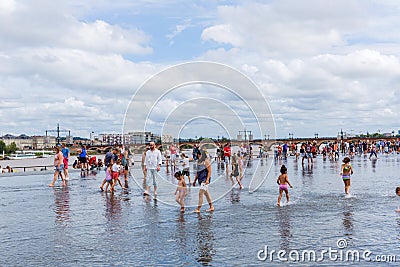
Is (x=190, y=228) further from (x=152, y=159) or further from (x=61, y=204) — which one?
(x=61, y=204)

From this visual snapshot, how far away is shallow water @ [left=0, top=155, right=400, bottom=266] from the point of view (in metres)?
7.90

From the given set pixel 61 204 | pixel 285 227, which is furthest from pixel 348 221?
pixel 61 204

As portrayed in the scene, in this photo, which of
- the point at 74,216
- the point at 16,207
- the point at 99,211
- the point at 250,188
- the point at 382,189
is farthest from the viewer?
the point at 250,188

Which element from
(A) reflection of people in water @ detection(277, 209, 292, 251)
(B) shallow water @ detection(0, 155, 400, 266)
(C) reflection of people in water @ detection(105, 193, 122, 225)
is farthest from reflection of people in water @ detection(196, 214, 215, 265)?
(C) reflection of people in water @ detection(105, 193, 122, 225)

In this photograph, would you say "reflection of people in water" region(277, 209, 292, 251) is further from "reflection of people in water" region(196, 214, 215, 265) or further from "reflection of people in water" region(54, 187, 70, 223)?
"reflection of people in water" region(54, 187, 70, 223)

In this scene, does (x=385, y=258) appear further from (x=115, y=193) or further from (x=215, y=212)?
(x=115, y=193)

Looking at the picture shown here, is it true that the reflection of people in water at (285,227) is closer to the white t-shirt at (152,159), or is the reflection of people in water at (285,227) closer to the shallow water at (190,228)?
the shallow water at (190,228)

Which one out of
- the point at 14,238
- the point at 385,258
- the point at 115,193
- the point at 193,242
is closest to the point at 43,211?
the point at 14,238

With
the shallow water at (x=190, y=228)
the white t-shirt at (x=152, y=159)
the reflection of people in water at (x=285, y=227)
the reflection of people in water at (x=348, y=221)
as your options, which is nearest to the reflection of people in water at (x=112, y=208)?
the shallow water at (x=190, y=228)

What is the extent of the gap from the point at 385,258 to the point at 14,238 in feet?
22.9

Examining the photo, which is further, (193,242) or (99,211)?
(99,211)

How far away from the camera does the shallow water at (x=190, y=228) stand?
7902 mm

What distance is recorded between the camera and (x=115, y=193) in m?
17.3

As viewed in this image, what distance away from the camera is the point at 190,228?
1010cm
